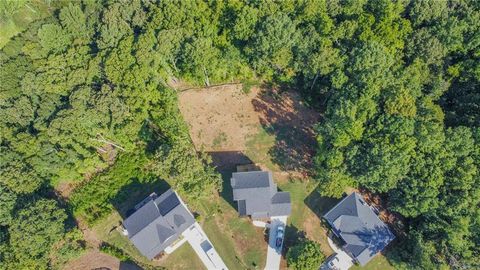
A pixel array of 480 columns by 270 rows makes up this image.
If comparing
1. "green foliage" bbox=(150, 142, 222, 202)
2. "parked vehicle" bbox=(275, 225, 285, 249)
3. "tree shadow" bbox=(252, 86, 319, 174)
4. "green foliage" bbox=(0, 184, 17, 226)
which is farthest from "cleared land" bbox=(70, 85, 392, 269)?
"green foliage" bbox=(0, 184, 17, 226)

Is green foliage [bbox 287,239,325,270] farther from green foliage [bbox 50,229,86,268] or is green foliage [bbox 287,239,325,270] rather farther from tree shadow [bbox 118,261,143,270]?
green foliage [bbox 50,229,86,268]

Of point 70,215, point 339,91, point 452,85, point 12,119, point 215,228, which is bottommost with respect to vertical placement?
point 70,215

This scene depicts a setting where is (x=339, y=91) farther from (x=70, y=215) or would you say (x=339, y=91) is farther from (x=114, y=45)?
(x=70, y=215)

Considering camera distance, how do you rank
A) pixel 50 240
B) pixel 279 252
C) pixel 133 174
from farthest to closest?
pixel 133 174 < pixel 279 252 < pixel 50 240

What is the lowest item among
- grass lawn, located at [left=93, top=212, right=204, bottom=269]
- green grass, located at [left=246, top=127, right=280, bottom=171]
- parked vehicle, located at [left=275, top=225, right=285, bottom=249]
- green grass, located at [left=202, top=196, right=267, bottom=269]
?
grass lawn, located at [left=93, top=212, right=204, bottom=269]

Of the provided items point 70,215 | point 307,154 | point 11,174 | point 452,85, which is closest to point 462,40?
point 452,85

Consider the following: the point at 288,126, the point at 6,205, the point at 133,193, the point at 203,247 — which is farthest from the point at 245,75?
the point at 6,205

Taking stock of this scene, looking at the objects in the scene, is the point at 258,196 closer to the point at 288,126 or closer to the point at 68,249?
the point at 288,126
